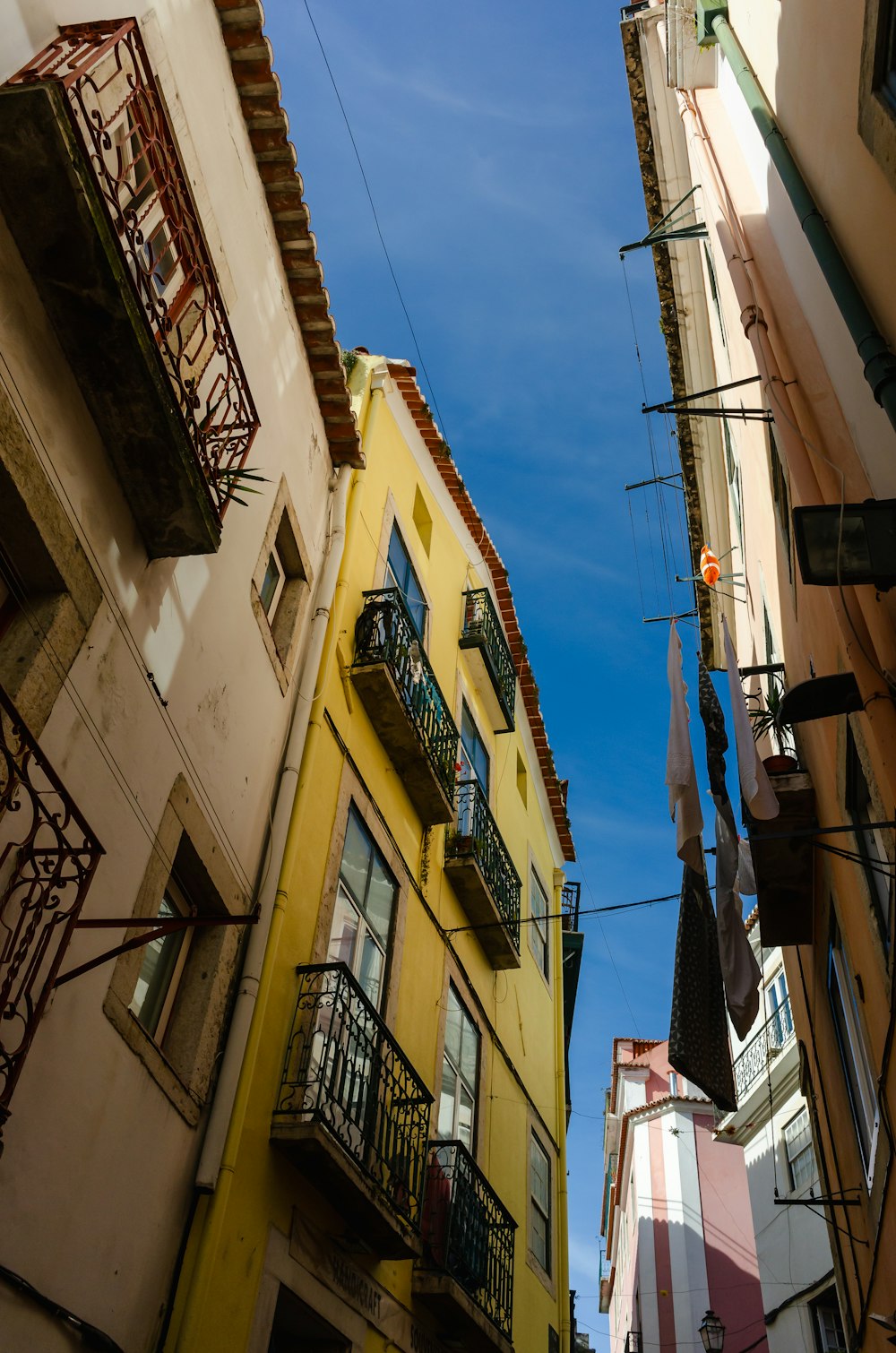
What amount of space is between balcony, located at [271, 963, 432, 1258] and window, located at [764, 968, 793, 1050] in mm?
12003

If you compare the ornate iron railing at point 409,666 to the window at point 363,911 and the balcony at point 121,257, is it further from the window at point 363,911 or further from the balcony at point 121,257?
the balcony at point 121,257

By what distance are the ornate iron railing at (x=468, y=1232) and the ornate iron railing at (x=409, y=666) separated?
3.57 metres

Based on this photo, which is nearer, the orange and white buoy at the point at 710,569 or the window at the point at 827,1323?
the orange and white buoy at the point at 710,569

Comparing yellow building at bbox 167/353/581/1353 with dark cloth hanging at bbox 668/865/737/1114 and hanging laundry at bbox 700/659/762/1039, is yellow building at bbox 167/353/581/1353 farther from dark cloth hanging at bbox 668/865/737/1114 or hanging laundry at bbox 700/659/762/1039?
hanging laundry at bbox 700/659/762/1039

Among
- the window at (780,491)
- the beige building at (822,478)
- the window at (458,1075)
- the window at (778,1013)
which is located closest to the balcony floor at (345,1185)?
the window at (458,1075)

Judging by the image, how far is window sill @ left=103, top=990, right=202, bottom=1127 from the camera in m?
5.61

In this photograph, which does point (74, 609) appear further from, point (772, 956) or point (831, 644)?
point (772, 956)

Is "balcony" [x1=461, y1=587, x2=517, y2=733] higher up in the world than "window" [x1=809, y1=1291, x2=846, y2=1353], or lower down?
higher up

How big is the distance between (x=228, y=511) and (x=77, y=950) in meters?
3.50

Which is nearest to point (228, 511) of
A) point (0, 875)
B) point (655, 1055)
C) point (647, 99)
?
point (0, 875)

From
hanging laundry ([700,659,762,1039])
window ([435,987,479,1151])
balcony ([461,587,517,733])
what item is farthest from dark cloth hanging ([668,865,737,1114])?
balcony ([461,587,517,733])

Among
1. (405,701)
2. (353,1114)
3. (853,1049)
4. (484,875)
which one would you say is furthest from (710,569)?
(353,1114)

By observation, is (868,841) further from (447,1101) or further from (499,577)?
(499,577)

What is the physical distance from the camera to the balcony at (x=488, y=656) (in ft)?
46.9
